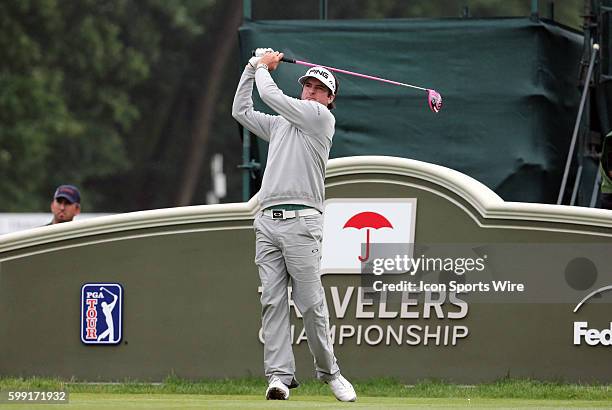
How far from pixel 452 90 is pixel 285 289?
366cm

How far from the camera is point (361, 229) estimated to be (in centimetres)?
1173

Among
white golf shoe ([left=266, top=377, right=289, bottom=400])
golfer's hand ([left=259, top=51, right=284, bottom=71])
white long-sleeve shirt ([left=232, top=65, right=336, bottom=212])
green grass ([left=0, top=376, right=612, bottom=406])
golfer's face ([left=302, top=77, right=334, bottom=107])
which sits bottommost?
green grass ([left=0, top=376, right=612, bottom=406])

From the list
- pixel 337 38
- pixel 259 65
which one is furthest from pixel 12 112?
pixel 259 65

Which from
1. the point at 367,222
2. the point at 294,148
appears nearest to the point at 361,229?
the point at 367,222

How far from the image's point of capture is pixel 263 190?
920 centimetres

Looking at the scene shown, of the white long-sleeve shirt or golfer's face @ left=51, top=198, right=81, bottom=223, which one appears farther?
golfer's face @ left=51, top=198, right=81, bottom=223

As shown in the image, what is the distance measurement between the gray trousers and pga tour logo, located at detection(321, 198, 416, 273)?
8.10 feet

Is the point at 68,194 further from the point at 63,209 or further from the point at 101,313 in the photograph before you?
the point at 101,313

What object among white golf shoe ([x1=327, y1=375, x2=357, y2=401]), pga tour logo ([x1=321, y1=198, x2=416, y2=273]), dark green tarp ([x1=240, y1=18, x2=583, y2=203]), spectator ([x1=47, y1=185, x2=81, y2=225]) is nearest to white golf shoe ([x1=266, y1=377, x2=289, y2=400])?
white golf shoe ([x1=327, y1=375, x2=357, y2=401])

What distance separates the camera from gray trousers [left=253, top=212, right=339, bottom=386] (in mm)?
9117

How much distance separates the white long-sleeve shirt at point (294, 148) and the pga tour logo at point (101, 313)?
3027 mm

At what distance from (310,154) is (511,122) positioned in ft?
11.6

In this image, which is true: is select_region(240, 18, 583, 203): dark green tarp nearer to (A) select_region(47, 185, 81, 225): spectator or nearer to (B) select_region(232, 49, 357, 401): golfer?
(A) select_region(47, 185, 81, 225): spectator

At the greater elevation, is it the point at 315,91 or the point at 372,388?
the point at 315,91
